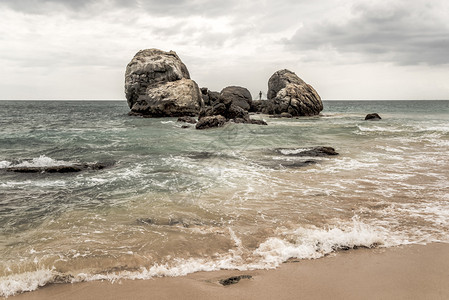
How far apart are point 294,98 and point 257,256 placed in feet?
123

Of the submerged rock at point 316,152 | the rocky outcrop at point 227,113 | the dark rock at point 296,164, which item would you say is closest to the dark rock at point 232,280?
the dark rock at point 296,164

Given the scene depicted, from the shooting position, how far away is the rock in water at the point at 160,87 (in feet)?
123

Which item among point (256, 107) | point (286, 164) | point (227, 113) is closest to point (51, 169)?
point (286, 164)

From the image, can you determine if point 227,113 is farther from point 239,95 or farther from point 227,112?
point 239,95

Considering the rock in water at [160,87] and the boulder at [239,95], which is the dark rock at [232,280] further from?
the boulder at [239,95]

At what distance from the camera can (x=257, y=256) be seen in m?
4.29

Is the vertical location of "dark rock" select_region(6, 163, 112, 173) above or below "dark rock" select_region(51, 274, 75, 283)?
above

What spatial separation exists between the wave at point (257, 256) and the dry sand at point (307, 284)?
132 millimetres

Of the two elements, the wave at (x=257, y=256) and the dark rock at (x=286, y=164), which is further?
the dark rock at (x=286, y=164)

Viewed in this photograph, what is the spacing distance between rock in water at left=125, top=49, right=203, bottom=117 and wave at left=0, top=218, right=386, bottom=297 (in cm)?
3371

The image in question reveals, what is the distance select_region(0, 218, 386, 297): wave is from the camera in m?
3.75

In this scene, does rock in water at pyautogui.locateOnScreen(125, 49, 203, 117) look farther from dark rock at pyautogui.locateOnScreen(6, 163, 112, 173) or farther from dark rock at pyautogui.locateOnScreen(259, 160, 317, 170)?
dark rock at pyautogui.locateOnScreen(6, 163, 112, 173)

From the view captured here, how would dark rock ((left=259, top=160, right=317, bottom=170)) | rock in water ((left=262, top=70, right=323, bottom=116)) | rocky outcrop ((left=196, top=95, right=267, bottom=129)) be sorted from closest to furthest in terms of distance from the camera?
dark rock ((left=259, top=160, right=317, bottom=170)) → rocky outcrop ((left=196, top=95, right=267, bottom=129)) → rock in water ((left=262, top=70, right=323, bottom=116))

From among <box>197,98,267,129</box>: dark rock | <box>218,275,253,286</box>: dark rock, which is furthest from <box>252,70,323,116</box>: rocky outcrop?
<box>218,275,253,286</box>: dark rock
